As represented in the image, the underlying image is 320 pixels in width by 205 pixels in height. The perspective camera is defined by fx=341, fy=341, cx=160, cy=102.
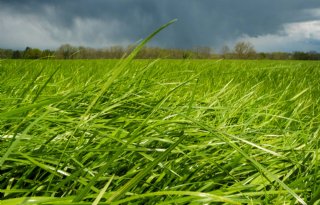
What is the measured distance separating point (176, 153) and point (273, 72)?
4.70 m

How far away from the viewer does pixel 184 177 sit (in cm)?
106

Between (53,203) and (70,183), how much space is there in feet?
0.97

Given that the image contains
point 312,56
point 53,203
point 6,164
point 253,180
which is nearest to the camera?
point 53,203

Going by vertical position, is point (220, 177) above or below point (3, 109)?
below

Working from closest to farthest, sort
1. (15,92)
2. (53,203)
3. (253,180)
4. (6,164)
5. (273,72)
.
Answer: (53,203) → (6,164) → (253,180) → (15,92) → (273,72)

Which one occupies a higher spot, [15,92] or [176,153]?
[15,92]

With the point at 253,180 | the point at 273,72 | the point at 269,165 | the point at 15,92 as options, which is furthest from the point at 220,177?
the point at 273,72

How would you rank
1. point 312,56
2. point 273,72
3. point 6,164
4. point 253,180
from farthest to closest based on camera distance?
point 312,56
point 273,72
point 253,180
point 6,164

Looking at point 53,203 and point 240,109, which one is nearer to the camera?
point 53,203

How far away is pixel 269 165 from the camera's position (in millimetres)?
1224

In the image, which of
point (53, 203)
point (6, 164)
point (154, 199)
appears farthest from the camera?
point (6, 164)

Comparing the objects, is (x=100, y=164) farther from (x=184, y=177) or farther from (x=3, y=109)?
(x=3, y=109)

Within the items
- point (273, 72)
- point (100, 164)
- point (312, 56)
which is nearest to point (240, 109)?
point (100, 164)

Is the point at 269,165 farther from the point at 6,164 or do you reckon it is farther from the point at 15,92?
the point at 15,92
